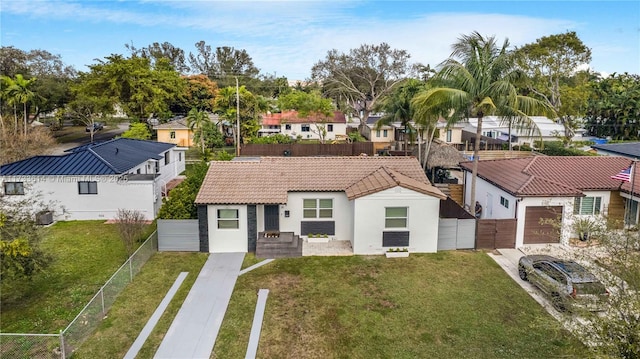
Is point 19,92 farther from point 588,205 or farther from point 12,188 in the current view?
point 588,205

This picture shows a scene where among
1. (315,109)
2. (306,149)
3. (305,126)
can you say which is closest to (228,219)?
(306,149)

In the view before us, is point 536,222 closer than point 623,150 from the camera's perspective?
Yes

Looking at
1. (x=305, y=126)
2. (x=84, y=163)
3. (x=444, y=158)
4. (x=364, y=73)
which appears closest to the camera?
(x=84, y=163)

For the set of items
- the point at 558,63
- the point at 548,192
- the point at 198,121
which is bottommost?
the point at 548,192

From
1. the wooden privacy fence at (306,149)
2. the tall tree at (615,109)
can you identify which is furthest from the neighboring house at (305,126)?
the tall tree at (615,109)

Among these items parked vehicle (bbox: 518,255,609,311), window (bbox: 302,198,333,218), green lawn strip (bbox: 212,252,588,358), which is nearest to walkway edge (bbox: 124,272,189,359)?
green lawn strip (bbox: 212,252,588,358)

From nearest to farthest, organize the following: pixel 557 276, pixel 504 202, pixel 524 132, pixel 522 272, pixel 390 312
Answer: pixel 390 312 → pixel 557 276 → pixel 522 272 → pixel 504 202 → pixel 524 132
